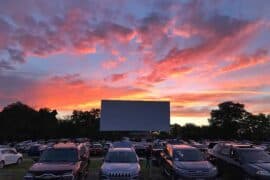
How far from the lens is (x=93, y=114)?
151 m

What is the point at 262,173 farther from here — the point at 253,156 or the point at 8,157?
the point at 8,157

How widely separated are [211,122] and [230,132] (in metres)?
8.46

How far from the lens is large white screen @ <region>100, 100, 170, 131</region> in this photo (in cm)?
3462

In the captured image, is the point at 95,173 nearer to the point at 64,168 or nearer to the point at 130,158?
the point at 130,158

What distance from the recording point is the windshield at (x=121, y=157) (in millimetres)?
18562

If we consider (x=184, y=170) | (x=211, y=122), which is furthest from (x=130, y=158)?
(x=211, y=122)

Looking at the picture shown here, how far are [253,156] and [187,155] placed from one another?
289 centimetres

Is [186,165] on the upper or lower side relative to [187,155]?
lower

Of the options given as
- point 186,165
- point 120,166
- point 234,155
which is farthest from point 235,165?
point 120,166

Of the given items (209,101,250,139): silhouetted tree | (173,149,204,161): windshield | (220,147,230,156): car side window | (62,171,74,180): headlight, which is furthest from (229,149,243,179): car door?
(209,101,250,139): silhouetted tree

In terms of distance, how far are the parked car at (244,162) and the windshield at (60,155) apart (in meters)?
6.88

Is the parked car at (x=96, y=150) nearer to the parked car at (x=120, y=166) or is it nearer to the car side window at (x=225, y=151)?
the car side window at (x=225, y=151)

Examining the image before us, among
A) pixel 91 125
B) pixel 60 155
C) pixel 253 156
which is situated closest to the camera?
pixel 60 155

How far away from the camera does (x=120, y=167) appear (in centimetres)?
1709
